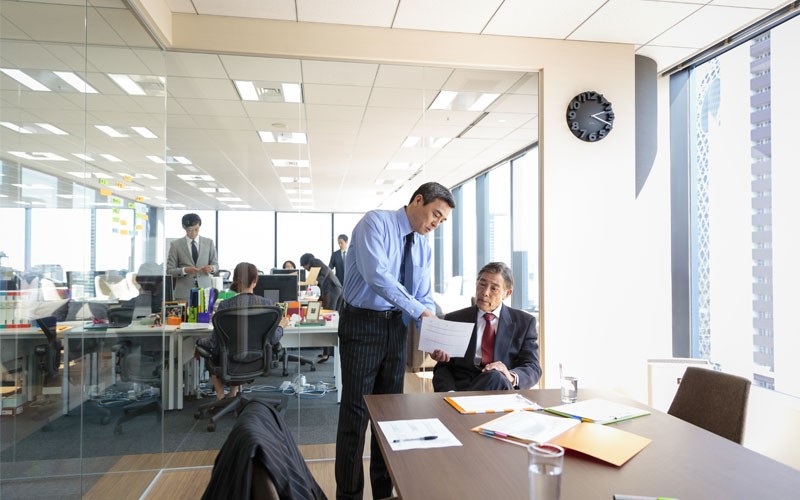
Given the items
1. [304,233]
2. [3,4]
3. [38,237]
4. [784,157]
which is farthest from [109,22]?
[784,157]

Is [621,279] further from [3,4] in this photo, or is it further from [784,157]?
[3,4]

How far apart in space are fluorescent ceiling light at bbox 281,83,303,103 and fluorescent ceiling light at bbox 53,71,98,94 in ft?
4.70

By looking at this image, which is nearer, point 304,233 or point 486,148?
point 304,233

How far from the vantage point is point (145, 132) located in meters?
3.15

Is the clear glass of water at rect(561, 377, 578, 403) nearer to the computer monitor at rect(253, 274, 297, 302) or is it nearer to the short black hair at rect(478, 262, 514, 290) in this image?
the short black hair at rect(478, 262, 514, 290)

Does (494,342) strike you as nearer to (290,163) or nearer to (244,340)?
(244,340)

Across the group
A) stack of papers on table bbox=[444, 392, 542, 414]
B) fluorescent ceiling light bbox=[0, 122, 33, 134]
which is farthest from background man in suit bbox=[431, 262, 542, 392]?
fluorescent ceiling light bbox=[0, 122, 33, 134]

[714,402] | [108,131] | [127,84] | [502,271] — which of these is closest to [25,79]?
[108,131]

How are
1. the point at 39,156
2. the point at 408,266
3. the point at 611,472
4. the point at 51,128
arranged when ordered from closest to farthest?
the point at 611,472 → the point at 39,156 → the point at 51,128 → the point at 408,266

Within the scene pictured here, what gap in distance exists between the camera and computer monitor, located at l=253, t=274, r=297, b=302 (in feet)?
12.2

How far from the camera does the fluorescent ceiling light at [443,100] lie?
392 centimetres

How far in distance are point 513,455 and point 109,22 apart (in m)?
2.88

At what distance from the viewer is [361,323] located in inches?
102

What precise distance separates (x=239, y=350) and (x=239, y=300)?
1.21 ft
